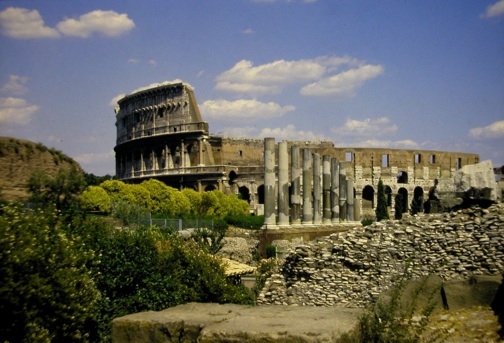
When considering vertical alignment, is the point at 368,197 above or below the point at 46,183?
below

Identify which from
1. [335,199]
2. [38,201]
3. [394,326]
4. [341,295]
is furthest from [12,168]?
[335,199]

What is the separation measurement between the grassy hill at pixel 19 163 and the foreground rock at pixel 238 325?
3141mm

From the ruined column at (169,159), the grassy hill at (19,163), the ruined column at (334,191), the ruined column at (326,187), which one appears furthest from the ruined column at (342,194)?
the ruined column at (169,159)

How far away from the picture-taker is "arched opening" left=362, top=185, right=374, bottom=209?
2206 inches

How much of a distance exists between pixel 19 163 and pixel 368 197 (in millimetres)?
51330

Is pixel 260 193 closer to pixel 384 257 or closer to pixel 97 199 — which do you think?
pixel 97 199

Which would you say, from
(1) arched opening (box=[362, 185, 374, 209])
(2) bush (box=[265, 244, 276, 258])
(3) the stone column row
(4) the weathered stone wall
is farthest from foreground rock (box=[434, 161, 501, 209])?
(1) arched opening (box=[362, 185, 374, 209])

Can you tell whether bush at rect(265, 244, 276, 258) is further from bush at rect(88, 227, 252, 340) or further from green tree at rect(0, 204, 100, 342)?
A: green tree at rect(0, 204, 100, 342)

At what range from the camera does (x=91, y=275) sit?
923 cm

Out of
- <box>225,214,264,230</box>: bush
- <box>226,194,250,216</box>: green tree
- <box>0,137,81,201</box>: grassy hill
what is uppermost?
<box>0,137,81,201</box>: grassy hill

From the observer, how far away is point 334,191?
94.4 feet

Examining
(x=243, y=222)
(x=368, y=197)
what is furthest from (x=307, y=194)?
(x=368, y=197)

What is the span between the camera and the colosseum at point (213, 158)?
4988 cm

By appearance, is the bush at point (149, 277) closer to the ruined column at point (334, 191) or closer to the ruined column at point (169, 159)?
the ruined column at point (334, 191)
